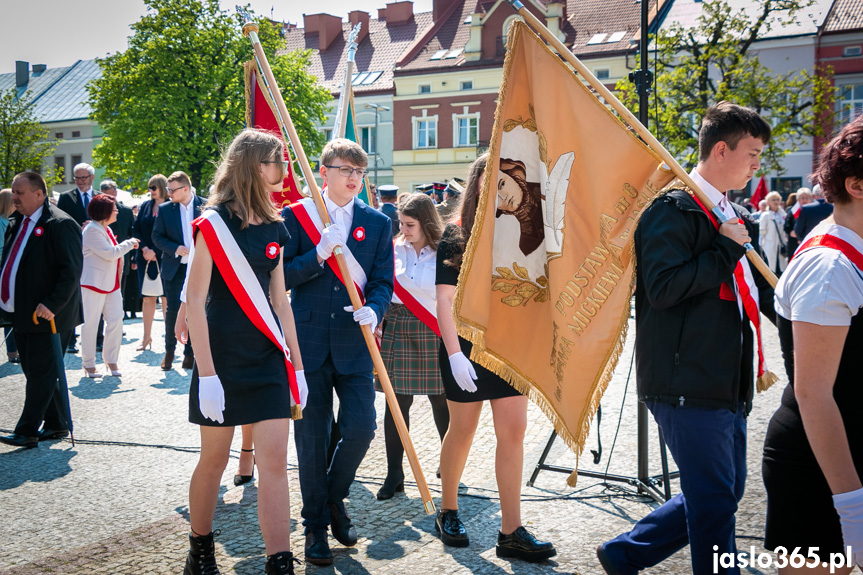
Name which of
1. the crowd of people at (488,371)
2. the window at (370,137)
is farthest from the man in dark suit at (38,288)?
the window at (370,137)

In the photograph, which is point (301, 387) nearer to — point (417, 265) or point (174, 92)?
point (417, 265)

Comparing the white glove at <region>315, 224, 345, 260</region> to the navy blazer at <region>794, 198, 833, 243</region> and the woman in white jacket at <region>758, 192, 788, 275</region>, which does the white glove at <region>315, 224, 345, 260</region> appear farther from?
the woman in white jacket at <region>758, 192, 788, 275</region>

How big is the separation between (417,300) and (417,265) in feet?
0.75

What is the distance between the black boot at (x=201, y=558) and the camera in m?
3.76

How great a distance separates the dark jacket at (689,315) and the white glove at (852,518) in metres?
0.68

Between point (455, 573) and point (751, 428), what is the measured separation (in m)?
3.65

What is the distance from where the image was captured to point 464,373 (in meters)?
4.20

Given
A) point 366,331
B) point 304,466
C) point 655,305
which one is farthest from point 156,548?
point 655,305

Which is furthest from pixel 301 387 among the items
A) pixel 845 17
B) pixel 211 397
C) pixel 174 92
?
pixel 845 17

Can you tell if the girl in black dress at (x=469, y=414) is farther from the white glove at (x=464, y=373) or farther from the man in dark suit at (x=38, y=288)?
the man in dark suit at (x=38, y=288)

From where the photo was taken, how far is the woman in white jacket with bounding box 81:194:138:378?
358 inches

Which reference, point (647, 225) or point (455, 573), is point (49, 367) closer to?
point (455, 573)

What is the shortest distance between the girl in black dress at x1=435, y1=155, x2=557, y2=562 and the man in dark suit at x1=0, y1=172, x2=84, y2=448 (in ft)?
11.8

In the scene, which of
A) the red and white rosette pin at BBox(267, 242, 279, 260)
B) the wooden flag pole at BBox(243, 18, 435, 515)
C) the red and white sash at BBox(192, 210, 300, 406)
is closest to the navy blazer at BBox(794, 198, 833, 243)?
the wooden flag pole at BBox(243, 18, 435, 515)
